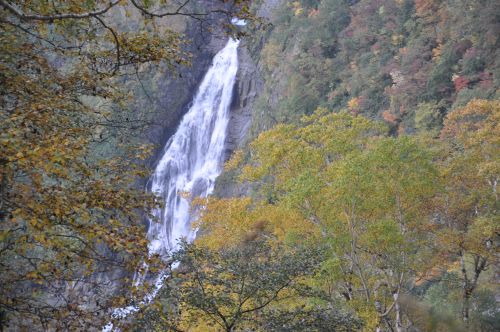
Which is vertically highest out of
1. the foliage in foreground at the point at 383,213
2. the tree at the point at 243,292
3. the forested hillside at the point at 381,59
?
the forested hillside at the point at 381,59

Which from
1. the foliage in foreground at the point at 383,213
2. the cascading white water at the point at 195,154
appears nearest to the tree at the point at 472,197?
the foliage in foreground at the point at 383,213

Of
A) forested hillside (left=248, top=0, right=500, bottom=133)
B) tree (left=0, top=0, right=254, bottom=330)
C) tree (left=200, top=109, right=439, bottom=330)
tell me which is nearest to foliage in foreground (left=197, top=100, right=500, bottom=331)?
tree (left=200, top=109, right=439, bottom=330)

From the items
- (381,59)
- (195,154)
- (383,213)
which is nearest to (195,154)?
(195,154)

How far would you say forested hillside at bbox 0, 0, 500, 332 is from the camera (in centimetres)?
482

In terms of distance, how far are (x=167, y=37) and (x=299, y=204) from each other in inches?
221

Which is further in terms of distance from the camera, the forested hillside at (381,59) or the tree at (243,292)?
the forested hillside at (381,59)

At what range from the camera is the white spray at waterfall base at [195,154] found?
3206 centimetres

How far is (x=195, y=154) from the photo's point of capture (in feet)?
115

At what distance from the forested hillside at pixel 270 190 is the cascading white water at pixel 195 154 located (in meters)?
1.11

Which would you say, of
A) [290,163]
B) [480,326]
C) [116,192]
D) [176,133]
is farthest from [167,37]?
[176,133]

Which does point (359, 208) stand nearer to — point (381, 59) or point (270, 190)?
point (270, 190)

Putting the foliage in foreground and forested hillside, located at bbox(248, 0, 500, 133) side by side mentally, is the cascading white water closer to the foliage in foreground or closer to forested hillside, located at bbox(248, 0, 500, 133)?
forested hillside, located at bbox(248, 0, 500, 133)

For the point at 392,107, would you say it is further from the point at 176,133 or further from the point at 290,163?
the point at 176,133

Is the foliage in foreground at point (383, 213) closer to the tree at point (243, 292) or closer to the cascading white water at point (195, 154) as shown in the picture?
the tree at point (243, 292)
